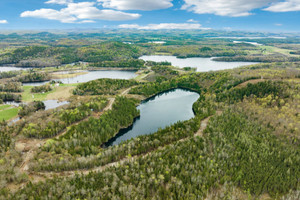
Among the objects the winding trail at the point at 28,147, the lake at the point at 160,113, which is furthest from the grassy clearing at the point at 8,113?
the lake at the point at 160,113

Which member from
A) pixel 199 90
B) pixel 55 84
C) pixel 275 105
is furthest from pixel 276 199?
pixel 55 84

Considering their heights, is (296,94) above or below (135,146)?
above

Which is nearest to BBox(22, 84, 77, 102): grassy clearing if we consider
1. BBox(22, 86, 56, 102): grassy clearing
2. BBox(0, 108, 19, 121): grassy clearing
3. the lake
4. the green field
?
BBox(22, 86, 56, 102): grassy clearing

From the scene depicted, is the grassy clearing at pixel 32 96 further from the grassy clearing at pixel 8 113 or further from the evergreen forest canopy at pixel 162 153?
the evergreen forest canopy at pixel 162 153

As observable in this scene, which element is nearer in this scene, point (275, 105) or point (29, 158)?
point (29, 158)

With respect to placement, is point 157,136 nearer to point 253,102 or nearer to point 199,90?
point 253,102
